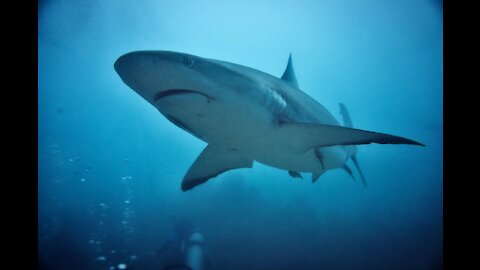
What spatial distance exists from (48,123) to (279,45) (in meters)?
14.6

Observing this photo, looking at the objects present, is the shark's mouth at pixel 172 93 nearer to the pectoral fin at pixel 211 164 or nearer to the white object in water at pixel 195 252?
the pectoral fin at pixel 211 164

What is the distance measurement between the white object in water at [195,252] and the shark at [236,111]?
21.4 feet

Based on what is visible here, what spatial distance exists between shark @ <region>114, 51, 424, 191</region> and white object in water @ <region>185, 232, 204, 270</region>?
257 inches

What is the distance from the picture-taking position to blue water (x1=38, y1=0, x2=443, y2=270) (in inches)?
376

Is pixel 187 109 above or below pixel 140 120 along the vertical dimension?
below

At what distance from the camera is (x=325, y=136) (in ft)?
9.08

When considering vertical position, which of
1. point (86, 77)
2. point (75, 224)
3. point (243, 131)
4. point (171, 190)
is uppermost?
point (86, 77)

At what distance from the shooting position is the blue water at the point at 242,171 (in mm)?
9547

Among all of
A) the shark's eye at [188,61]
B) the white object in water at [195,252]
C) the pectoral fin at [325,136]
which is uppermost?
the shark's eye at [188,61]

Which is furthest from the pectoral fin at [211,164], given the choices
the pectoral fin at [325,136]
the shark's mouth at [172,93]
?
the shark's mouth at [172,93]

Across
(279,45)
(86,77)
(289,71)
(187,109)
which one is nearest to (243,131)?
(187,109)

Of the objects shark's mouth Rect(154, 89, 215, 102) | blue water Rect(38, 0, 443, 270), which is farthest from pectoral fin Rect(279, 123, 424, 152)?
blue water Rect(38, 0, 443, 270)

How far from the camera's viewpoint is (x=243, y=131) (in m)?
2.76

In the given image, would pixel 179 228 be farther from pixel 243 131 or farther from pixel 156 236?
pixel 243 131
